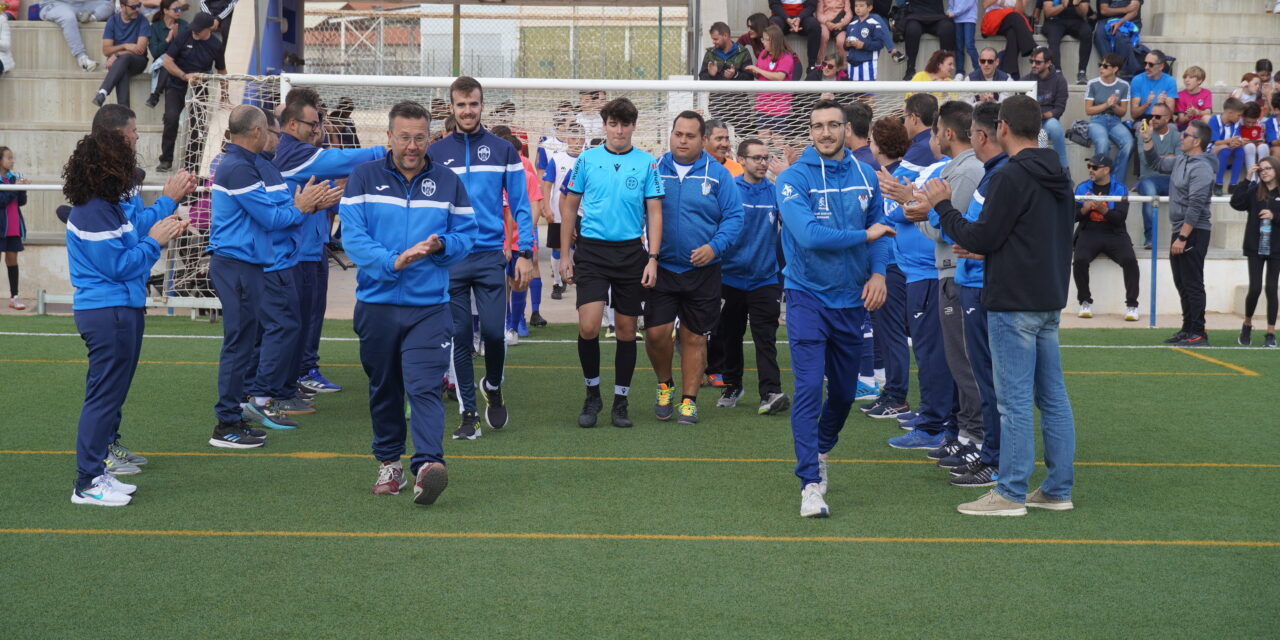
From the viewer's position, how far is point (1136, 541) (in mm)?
5445

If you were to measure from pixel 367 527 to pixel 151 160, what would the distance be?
42.9ft

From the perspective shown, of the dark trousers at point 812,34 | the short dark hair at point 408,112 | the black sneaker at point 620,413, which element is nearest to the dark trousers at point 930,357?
the black sneaker at point 620,413

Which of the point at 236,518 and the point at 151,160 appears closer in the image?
the point at 236,518

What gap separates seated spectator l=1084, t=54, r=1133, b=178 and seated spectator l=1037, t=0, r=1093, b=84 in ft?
3.92

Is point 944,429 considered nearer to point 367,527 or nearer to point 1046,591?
point 1046,591

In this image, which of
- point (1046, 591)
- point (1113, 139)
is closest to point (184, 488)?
point (1046, 591)

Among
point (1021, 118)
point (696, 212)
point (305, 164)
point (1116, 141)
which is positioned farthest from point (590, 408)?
point (1116, 141)

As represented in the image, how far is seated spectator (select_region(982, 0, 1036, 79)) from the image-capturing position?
1703 centimetres

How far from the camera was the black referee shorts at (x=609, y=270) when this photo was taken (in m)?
7.80

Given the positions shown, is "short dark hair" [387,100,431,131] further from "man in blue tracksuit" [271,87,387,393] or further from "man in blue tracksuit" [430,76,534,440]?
"man in blue tracksuit" [271,87,387,393]

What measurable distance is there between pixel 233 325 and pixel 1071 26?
14.2 metres

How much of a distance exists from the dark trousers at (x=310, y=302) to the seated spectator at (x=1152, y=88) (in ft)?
38.3

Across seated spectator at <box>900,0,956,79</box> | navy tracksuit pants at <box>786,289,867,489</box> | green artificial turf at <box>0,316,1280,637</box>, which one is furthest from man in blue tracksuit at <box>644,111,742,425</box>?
seated spectator at <box>900,0,956,79</box>

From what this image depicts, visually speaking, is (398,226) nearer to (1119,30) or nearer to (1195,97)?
(1195,97)
